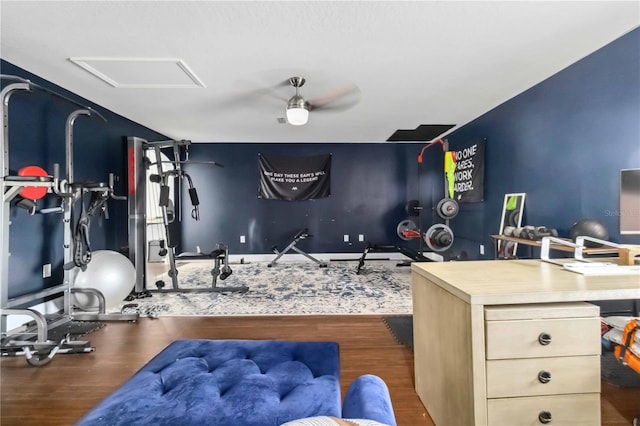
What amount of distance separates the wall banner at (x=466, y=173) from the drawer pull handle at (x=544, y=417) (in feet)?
11.2

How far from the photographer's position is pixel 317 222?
577cm

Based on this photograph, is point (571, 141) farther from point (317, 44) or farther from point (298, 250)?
point (298, 250)

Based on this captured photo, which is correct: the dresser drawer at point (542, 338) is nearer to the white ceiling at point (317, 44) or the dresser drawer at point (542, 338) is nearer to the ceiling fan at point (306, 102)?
the white ceiling at point (317, 44)

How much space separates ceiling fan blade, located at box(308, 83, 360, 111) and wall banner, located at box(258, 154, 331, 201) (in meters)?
2.29

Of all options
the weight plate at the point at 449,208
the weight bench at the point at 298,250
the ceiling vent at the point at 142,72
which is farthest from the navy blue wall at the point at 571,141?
the ceiling vent at the point at 142,72

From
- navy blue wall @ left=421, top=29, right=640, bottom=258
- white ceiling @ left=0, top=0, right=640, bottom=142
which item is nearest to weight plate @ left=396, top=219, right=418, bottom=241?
navy blue wall @ left=421, top=29, right=640, bottom=258

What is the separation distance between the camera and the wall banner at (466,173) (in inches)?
156

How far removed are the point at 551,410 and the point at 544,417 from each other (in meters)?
0.04

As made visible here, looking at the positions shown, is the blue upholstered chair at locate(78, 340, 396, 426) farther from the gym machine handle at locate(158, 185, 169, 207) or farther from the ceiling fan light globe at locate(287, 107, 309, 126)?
the gym machine handle at locate(158, 185, 169, 207)

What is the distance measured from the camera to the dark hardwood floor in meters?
1.52

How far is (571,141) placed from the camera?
261 centimetres

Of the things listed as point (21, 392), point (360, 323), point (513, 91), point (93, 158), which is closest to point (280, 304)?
point (360, 323)

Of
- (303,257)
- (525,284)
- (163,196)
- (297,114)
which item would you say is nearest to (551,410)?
(525,284)

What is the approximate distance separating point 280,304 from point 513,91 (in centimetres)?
353
